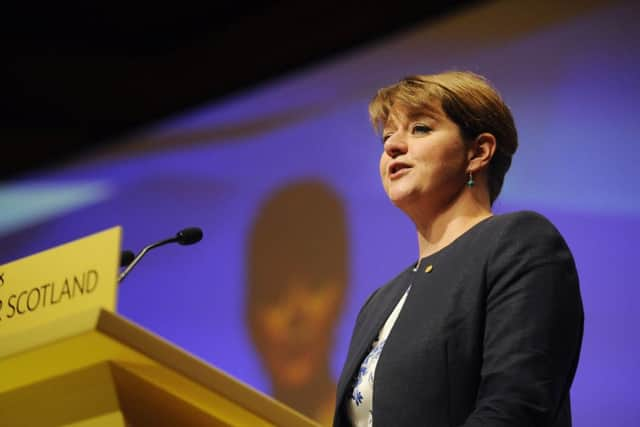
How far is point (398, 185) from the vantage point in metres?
1.94

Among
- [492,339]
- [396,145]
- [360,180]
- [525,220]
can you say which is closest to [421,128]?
[396,145]

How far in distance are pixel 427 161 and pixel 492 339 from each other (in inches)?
19.8

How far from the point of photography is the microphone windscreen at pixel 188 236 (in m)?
2.18

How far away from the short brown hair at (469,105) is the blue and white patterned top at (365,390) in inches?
17.5

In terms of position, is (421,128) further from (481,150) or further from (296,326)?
(296,326)

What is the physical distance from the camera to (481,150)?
1948 mm

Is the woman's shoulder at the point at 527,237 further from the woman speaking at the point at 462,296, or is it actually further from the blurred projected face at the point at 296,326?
the blurred projected face at the point at 296,326

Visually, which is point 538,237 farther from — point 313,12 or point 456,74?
point 313,12

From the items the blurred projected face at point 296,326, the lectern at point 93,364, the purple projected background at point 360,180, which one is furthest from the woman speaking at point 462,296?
the blurred projected face at point 296,326

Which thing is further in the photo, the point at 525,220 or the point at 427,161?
the point at 427,161

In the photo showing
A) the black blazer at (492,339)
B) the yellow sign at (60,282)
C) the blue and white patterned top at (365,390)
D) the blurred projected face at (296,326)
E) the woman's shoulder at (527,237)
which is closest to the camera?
the yellow sign at (60,282)

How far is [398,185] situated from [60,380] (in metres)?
0.86

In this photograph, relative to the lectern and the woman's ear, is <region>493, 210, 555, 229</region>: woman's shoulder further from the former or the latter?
the lectern

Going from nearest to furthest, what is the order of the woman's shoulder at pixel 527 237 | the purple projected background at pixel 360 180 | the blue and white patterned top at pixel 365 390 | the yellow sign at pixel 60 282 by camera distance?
the yellow sign at pixel 60 282, the woman's shoulder at pixel 527 237, the blue and white patterned top at pixel 365 390, the purple projected background at pixel 360 180
